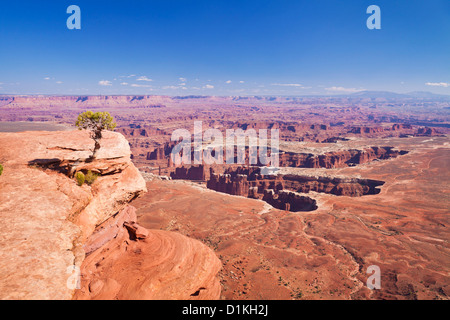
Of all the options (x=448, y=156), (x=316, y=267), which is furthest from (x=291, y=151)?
(x=316, y=267)

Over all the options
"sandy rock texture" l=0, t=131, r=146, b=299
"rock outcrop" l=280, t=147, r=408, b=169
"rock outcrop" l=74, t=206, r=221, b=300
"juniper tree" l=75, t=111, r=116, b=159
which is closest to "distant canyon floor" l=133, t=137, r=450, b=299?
"rock outcrop" l=74, t=206, r=221, b=300

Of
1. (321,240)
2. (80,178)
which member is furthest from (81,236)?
(321,240)

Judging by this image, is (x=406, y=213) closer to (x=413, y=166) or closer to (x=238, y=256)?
(x=238, y=256)

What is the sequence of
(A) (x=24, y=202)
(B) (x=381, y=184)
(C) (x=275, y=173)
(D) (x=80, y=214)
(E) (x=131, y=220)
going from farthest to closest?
1. (C) (x=275, y=173)
2. (B) (x=381, y=184)
3. (E) (x=131, y=220)
4. (D) (x=80, y=214)
5. (A) (x=24, y=202)

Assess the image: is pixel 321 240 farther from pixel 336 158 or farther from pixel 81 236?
pixel 336 158

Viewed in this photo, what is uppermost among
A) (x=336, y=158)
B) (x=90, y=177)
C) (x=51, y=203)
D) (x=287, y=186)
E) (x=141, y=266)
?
(x=90, y=177)

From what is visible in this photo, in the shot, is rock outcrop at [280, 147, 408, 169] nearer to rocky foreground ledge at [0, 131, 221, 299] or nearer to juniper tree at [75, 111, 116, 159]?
rocky foreground ledge at [0, 131, 221, 299]
